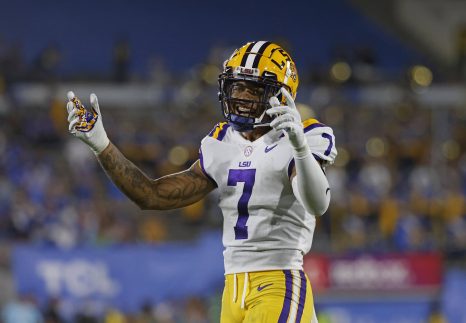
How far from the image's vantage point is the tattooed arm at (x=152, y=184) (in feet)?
13.4

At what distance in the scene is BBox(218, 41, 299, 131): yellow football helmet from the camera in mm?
4035

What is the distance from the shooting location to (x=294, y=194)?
396cm

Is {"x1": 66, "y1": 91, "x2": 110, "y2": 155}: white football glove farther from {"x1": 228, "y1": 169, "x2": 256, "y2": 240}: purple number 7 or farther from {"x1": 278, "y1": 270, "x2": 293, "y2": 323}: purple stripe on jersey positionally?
{"x1": 278, "y1": 270, "x2": 293, "y2": 323}: purple stripe on jersey

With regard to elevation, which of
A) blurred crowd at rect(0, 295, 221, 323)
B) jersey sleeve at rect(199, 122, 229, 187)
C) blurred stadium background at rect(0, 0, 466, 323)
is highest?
jersey sleeve at rect(199, 122, 229, 187)

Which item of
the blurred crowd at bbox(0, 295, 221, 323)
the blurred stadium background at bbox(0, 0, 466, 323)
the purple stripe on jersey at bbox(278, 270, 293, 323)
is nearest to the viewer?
the purple stripe on jersey at bbox(278, 270, 293, 323)

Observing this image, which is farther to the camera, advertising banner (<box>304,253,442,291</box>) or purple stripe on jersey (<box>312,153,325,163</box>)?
advertising banner (<box>304,253,442,291</box>)

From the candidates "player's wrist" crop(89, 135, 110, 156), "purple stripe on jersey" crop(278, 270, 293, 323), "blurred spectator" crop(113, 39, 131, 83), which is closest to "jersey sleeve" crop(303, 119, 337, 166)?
"purple stripe on jersey" crop(278, 270, 293, 323)

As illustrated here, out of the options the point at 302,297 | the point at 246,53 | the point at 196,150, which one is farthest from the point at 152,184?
the point at 196,150

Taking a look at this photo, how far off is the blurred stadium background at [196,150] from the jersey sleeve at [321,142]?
581 cm

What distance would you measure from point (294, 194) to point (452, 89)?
1534 centimetres

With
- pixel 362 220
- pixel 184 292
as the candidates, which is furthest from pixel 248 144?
pixel 362 220

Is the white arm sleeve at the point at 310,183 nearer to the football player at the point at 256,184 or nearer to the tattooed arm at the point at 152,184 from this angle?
the football player at the point at 256,184

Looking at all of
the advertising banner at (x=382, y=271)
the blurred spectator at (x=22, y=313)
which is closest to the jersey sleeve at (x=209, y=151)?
the blurred spectator at (x=22, y=313)

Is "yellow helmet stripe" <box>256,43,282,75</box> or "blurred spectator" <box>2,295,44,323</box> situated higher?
"yellow helmet stripe" <box>256,43,282,75</box>
